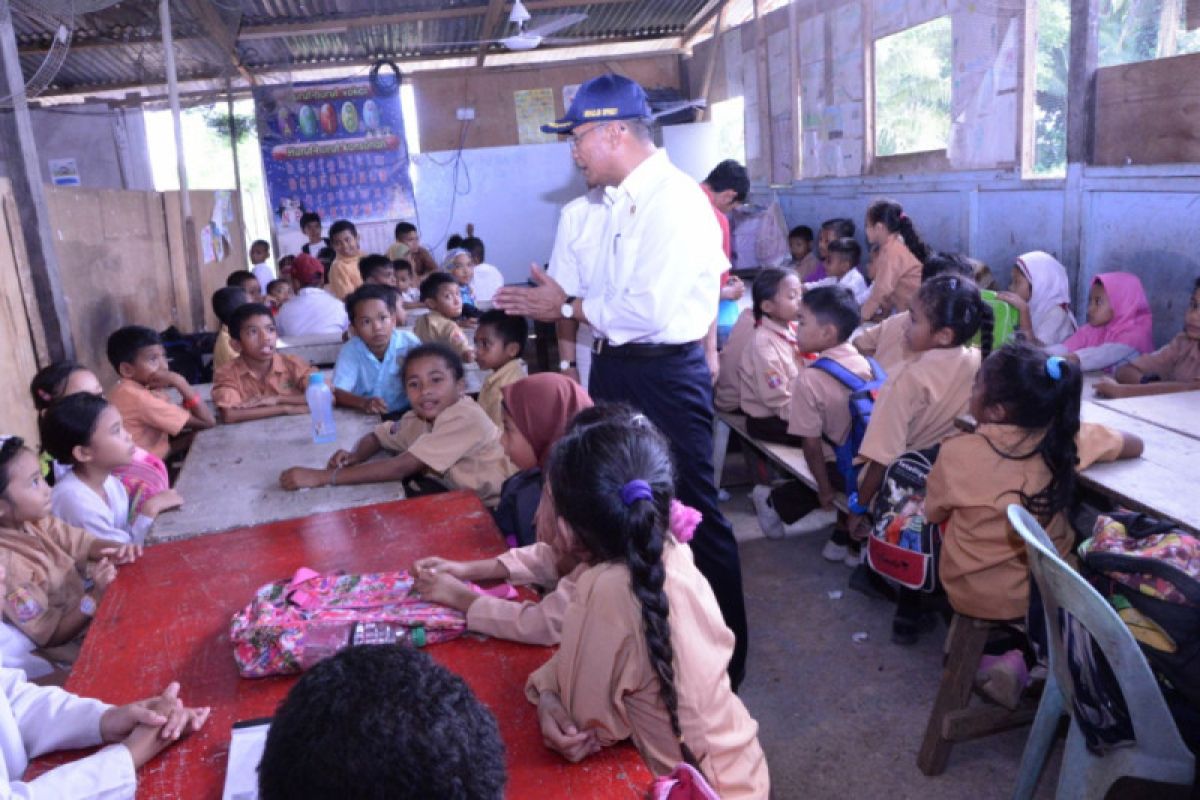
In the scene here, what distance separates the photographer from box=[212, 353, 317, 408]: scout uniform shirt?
3785 mm

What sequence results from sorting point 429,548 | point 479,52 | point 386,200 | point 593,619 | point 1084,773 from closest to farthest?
point 593,619
point 1084,773
point 429,548
point 479,52
point 386,200

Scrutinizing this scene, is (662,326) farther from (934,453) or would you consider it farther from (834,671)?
(834,671)

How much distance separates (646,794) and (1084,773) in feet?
3.48

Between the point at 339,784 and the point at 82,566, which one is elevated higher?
the point at 339,784

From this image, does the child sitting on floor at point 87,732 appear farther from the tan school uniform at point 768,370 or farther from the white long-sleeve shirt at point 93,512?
the tan school uniform at point 768,370

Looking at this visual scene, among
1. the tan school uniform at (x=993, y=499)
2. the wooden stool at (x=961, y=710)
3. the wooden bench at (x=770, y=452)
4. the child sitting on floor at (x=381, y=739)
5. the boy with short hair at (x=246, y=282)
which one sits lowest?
the wooden stool at (x=961, y=710)

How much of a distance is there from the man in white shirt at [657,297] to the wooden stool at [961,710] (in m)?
0.60

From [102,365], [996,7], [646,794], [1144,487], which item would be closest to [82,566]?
[646,794]

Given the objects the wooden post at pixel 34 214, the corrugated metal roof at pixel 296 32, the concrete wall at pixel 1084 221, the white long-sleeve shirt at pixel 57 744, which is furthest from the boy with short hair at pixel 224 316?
the concrete wall at pixel 1084 221

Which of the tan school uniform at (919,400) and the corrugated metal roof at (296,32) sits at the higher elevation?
the corrugated metal roof at (296,32)

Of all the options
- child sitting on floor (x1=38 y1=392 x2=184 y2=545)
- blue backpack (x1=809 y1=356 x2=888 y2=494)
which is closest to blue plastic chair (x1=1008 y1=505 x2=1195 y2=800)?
blue backpack (x1=809 y1=356 x2=888 y2=494)

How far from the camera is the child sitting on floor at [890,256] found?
5484mm

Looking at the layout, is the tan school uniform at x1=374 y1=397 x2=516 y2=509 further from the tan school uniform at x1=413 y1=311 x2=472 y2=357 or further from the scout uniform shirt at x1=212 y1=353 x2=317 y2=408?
the tan school uniform at x1=413 y1=311 x2=472 y2=357

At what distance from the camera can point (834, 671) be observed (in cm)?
287
